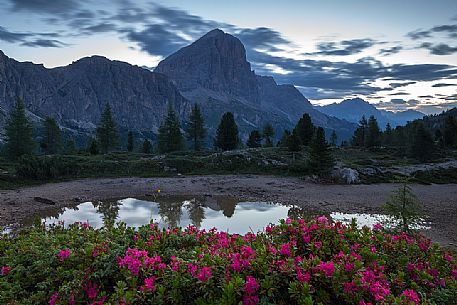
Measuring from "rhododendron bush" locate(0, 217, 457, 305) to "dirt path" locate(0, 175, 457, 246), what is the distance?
1571 centimetres

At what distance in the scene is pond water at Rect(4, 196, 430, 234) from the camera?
20.8m

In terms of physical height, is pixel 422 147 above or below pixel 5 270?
above

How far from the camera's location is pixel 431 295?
14.2ft

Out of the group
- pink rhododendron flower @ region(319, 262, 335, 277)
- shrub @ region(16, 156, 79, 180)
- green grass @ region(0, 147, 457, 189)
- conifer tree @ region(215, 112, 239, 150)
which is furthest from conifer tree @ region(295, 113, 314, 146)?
pink rhododendron flower @ region(319, 262, 335, 277)

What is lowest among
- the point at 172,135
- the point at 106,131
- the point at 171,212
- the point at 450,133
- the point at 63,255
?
the point at 171,212

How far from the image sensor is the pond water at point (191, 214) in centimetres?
2081

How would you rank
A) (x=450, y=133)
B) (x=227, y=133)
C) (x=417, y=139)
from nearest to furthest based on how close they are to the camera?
(x=417, y=139) < (x=227, y=133) < (x=450, y=133)

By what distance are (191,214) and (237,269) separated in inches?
777

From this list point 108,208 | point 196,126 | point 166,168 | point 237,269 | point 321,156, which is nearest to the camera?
point 237,269

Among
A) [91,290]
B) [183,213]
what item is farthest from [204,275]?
[183,213]

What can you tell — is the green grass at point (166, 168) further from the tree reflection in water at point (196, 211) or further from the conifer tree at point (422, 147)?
the tree reflection in water at point (196, 211)

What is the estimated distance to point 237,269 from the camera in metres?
4.31

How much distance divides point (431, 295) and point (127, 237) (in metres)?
5.14

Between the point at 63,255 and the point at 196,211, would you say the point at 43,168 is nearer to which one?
the point at 196,211
